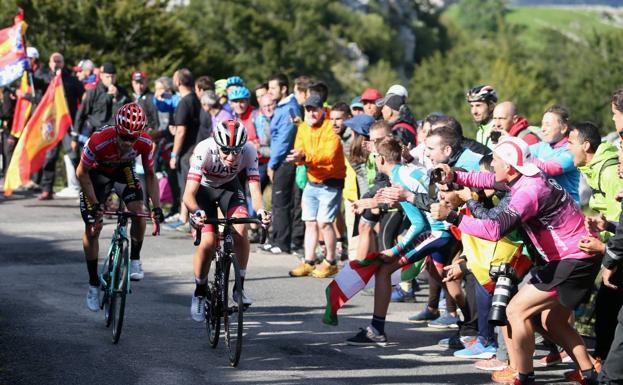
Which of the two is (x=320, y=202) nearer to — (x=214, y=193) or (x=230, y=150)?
(x=214, y=193)

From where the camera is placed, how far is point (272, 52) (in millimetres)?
102312

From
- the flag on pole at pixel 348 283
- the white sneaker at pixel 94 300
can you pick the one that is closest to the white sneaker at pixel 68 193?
the white sneaker at pixel 94 300

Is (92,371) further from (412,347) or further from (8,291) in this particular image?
(8,291)

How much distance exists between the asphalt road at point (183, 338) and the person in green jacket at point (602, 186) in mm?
589

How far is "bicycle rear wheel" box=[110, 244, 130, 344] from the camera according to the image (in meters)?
9.01

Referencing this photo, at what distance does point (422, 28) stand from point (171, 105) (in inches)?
5301

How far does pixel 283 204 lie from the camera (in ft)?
47.3

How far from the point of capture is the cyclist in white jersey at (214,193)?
9273 millimetres

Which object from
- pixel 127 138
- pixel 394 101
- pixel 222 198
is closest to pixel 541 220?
pixel 222 198

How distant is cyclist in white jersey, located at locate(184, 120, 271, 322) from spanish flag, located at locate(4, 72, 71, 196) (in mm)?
8001

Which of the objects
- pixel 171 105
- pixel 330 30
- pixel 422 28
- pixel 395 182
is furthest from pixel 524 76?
pixel 395 182

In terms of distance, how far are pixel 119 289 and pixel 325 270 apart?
13.9 feet

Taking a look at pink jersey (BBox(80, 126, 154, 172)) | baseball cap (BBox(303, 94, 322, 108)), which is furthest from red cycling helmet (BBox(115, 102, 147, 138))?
baseball cap (BBox(303, 94, 322, 108))

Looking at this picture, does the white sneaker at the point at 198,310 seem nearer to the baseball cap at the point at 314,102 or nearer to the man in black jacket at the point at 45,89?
the baseball cap at the point at 314,102
